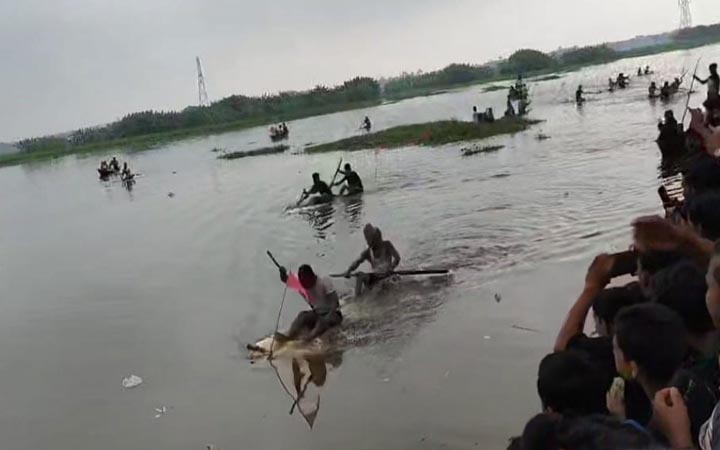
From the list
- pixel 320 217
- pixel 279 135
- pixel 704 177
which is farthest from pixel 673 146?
pixel 279 135

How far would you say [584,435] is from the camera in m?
2.13

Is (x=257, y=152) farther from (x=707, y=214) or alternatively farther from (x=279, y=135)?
Result: (x=707, y=214)

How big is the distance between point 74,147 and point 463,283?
80462mm

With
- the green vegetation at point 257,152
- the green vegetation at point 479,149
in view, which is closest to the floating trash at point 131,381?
the green vegetation at point 479,149

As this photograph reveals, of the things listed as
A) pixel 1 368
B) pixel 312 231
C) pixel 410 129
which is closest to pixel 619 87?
pixel 410 129

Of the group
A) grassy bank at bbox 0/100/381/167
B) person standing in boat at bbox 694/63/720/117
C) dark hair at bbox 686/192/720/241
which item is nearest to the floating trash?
dark hair at bbox 686/192/720/241

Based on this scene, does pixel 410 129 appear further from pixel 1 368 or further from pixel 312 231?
pixel 1 368

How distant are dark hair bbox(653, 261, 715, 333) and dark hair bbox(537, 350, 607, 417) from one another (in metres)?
0.53

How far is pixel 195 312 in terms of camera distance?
11391 millimetres

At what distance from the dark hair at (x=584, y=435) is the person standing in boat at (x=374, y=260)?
759 centimetres

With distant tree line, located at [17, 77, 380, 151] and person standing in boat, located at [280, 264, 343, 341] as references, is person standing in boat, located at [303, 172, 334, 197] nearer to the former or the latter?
person standing in boat, located at [280, 264, 343, 341]

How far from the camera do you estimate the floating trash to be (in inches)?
340

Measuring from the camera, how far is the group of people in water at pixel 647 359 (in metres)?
2.27

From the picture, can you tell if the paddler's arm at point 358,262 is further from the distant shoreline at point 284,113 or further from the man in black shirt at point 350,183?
the distant shoreline at point 284,113
